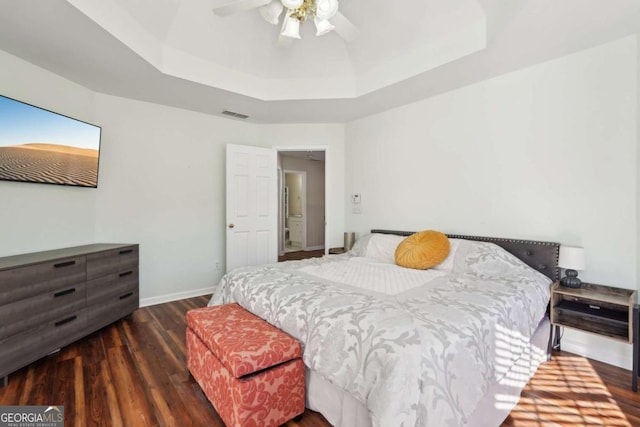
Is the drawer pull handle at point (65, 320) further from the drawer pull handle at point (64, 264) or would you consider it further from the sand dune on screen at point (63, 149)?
the sand dune on screen at point (63, 149)

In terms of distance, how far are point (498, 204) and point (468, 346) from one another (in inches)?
77.7

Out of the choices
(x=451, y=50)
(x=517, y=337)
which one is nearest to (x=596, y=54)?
(x=451, y=50)

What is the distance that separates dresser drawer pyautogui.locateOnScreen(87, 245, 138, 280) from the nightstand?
12.7ft

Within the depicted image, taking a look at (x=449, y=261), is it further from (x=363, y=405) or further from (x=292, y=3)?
(x=292, y=3)

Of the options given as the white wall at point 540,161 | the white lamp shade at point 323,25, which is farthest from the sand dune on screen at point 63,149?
the white wall at point 540,161

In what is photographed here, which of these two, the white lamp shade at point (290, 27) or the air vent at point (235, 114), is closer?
the white lamp shade at point (290, 27)

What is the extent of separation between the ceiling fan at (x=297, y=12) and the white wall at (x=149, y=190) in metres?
2.14

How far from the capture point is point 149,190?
3629 mm

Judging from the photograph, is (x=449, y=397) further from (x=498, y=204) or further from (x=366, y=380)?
(x=498, y=204)

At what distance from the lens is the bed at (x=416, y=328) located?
121cm

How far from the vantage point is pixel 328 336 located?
151 centimetres

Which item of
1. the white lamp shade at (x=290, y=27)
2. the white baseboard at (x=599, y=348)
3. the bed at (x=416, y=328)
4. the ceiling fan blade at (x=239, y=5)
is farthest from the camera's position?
the white baseboard at (x=599, y=348)

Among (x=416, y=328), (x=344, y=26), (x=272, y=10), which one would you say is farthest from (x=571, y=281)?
(x=272, y=10)

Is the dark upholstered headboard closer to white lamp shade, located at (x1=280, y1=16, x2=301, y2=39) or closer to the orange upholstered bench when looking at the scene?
the orange upholstered bench
